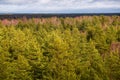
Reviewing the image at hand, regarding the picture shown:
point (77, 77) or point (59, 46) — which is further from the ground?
point (59, 46)

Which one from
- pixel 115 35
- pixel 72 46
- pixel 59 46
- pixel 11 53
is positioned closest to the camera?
pixel 59 46

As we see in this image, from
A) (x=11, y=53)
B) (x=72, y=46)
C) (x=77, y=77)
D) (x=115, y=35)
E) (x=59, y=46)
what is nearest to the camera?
(x=77, y=77)

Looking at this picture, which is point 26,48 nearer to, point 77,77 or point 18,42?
point 18,42

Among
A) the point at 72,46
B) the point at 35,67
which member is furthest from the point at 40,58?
the point at 72,46

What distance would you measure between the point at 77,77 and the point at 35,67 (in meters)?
7.39

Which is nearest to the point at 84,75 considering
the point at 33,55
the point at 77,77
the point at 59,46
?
the point at 77,77

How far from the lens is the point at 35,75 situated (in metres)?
49.0

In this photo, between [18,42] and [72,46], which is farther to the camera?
[72,46]

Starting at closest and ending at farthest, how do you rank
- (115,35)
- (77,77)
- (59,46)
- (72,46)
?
(77,77) → (59,46) → (72,46) → (115,35)

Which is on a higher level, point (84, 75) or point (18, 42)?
point (18, 42)

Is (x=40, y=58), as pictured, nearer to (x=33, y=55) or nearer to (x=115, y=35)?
(x=33, y=55)

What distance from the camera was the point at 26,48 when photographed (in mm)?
53656

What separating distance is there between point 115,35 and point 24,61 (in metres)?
58.9

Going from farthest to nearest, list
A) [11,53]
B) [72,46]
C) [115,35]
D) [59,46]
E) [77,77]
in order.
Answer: [115,35] < [72,46] < [11,53] < [59,46] < [77,77]
